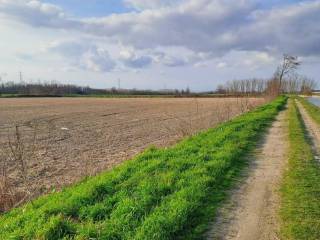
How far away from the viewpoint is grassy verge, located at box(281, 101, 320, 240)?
19.5 feet

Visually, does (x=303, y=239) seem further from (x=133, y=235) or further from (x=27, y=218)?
(x=27, y=218)

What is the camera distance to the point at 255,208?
703 cm

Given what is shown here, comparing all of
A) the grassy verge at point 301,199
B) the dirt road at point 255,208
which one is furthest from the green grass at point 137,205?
the grassy verge at point 301,199

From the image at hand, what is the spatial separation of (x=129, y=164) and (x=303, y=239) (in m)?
5.36

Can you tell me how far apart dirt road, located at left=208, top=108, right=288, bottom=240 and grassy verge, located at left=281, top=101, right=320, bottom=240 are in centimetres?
17

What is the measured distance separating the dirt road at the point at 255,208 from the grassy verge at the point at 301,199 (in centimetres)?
17

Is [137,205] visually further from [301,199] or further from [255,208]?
[301,199]

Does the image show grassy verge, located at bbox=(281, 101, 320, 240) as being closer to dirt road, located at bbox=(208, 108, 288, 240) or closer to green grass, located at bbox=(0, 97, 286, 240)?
dirt road, located at bbox=(208, 108, 288, 240)

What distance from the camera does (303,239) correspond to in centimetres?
562

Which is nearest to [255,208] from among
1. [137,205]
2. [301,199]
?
[301,199]

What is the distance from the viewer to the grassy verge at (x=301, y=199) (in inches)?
234

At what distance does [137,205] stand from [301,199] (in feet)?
9.79

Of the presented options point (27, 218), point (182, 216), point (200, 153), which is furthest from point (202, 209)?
point (200, 153)

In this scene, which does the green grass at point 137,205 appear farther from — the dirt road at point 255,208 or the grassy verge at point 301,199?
the grassy verge at point 301,199
